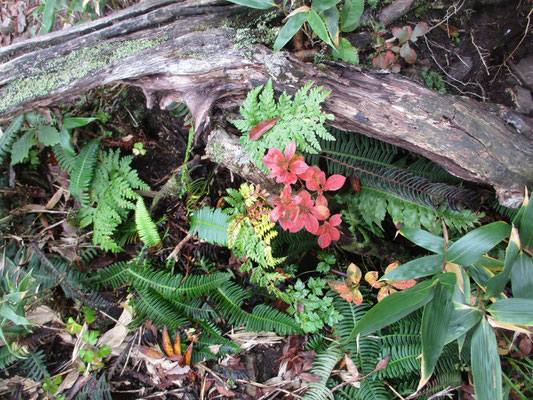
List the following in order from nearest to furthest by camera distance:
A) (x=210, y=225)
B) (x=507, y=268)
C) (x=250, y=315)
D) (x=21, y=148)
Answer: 1. (x=507, y=268)
2. (x=250, y=315)
3. (x=210, y=225)
4. (x=21, y=148)

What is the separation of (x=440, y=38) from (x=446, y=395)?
105 inches

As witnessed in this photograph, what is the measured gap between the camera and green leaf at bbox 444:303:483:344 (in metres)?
1.77

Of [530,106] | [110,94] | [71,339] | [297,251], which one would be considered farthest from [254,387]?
[530,106]

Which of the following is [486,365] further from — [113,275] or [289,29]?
[113,275]

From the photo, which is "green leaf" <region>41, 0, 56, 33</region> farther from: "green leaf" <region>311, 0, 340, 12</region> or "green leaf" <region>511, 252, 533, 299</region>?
"green leaf" <region>511, 252, 533, 299</region>

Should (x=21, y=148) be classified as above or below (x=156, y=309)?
above

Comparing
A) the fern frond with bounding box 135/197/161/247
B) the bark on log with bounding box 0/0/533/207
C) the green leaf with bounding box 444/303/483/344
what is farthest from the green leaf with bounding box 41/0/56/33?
the green leaf with bounding box 444/303/483/344

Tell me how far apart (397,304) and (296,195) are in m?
0.83

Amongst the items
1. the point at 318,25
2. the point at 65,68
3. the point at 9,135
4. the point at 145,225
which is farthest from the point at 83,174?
the point at 318,25

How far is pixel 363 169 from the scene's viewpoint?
2.45m

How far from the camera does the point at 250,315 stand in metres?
2.59

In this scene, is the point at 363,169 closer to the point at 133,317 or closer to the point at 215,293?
the point at 215,293

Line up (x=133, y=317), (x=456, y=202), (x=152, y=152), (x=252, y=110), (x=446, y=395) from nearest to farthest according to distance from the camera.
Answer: (x=252, y=110) → (x=456, y=202) → (x=446, y=395) → (x=133, y=317) → (x=152, y=152)

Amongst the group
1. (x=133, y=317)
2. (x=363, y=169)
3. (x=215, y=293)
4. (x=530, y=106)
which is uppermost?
(x=530, y=106)
